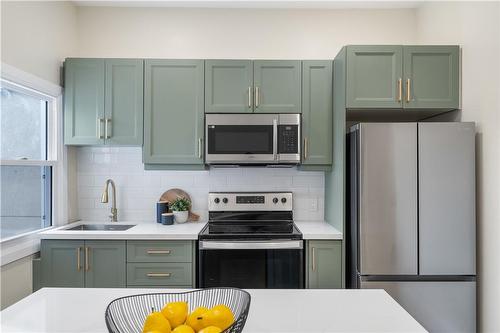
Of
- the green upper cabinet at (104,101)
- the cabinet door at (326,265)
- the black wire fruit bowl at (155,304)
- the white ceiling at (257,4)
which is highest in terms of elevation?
the white ceiling at (257,4)

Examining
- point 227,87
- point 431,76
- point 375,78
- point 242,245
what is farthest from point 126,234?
point 431,76

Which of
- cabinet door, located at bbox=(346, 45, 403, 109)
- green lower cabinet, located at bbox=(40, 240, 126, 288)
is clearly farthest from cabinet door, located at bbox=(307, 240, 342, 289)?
green lower cabinet, located at bbox=(40, 240, 126, 288)

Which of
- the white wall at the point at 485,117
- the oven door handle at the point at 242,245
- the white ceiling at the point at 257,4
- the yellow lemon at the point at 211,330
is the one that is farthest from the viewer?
the white ceiling at the point at 257,4

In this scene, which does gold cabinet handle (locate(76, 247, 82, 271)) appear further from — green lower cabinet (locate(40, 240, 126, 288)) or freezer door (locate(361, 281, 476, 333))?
freezer door (locate(361, 281, 476, 333))

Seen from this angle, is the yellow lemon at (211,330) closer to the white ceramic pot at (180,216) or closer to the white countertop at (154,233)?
the white countertop at (154,233)

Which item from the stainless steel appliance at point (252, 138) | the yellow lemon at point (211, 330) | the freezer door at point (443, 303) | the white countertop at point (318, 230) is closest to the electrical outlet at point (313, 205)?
the white countertop at point (318, 230)

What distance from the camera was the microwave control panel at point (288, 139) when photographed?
2.55 meters

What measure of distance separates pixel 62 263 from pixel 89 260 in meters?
0.20

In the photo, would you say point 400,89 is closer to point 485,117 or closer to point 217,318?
point 485,117

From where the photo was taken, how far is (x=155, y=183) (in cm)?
292

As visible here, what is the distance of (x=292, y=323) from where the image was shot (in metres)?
0.94

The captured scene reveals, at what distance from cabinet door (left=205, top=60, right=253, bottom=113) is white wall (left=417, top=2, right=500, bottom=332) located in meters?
1.56

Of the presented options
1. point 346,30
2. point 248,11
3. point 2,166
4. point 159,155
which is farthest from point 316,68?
point 2,166

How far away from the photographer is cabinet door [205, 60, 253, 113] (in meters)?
2.58
